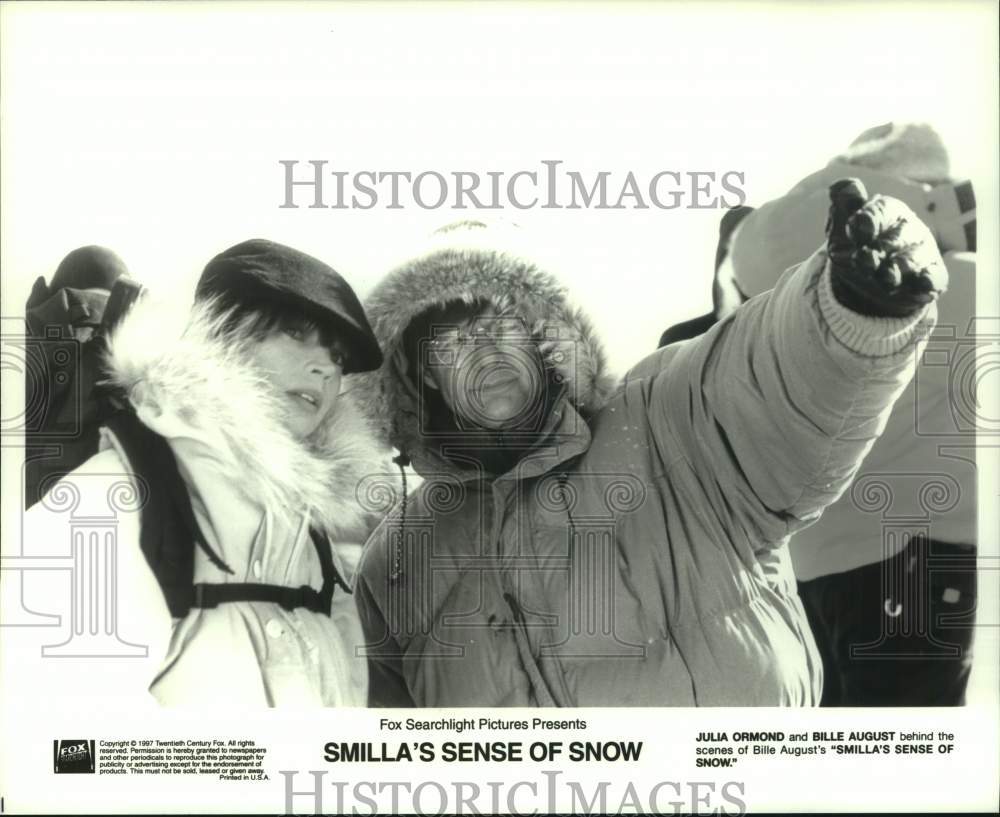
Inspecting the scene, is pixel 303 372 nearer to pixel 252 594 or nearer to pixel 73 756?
pixel 252 594

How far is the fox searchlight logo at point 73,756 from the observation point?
130 inches

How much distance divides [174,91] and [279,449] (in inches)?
39.3

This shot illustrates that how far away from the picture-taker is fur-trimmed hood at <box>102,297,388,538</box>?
3.25m

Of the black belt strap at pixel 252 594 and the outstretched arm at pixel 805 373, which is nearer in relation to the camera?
the outstretched arm at pixel 805 373

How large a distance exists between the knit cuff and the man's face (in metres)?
0.75

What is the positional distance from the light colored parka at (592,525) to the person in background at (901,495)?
9 cm

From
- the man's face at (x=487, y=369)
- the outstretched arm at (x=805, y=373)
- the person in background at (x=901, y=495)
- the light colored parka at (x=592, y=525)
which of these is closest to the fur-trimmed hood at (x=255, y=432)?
the light colored parka at (x=592, y=525)

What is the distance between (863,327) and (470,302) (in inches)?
39.4

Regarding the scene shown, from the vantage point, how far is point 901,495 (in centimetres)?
329

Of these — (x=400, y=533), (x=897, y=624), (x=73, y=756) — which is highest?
(x=400, y=533)

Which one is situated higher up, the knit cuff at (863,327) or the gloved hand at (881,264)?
the gloved hand at (881,264)

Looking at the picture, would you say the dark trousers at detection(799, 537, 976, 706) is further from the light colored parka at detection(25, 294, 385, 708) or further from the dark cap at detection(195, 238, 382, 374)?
the dark cap at detection(195, 238, 382, 374)

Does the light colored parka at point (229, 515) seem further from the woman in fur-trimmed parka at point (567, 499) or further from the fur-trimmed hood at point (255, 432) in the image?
the woman in fur-trimmed parka at point (567, 499)

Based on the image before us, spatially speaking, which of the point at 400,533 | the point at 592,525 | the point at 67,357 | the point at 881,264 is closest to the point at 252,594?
the point at 400,533
